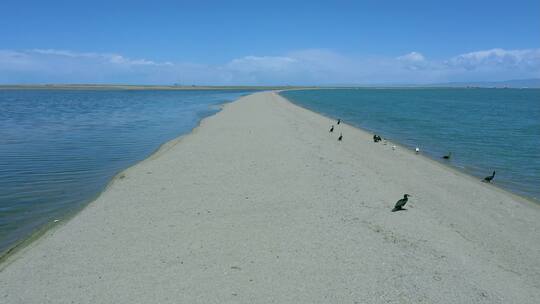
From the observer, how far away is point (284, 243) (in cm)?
937

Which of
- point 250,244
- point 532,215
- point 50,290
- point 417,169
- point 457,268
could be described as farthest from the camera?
point 417,169

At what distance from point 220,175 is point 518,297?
34.0ft

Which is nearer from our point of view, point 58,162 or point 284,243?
point 284,243

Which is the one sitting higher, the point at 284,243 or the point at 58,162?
the point at 284,243

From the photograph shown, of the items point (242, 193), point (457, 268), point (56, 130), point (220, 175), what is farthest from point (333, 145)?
point (56, 130)

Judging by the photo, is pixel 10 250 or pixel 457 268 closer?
pixel 457 268

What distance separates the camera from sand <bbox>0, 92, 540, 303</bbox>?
24.3ft

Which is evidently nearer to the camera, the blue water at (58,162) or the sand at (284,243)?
the sand at (284,243)

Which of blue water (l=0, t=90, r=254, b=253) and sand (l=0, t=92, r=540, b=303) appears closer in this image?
sand (l=0, t=92, r=540, b=303)

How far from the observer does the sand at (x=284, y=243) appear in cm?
740

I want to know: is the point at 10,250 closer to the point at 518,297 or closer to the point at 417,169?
the point at 518,297

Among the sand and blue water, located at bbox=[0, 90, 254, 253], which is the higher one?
the sand

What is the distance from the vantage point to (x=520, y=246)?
32.9ft

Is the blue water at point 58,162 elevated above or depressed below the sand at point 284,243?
below
